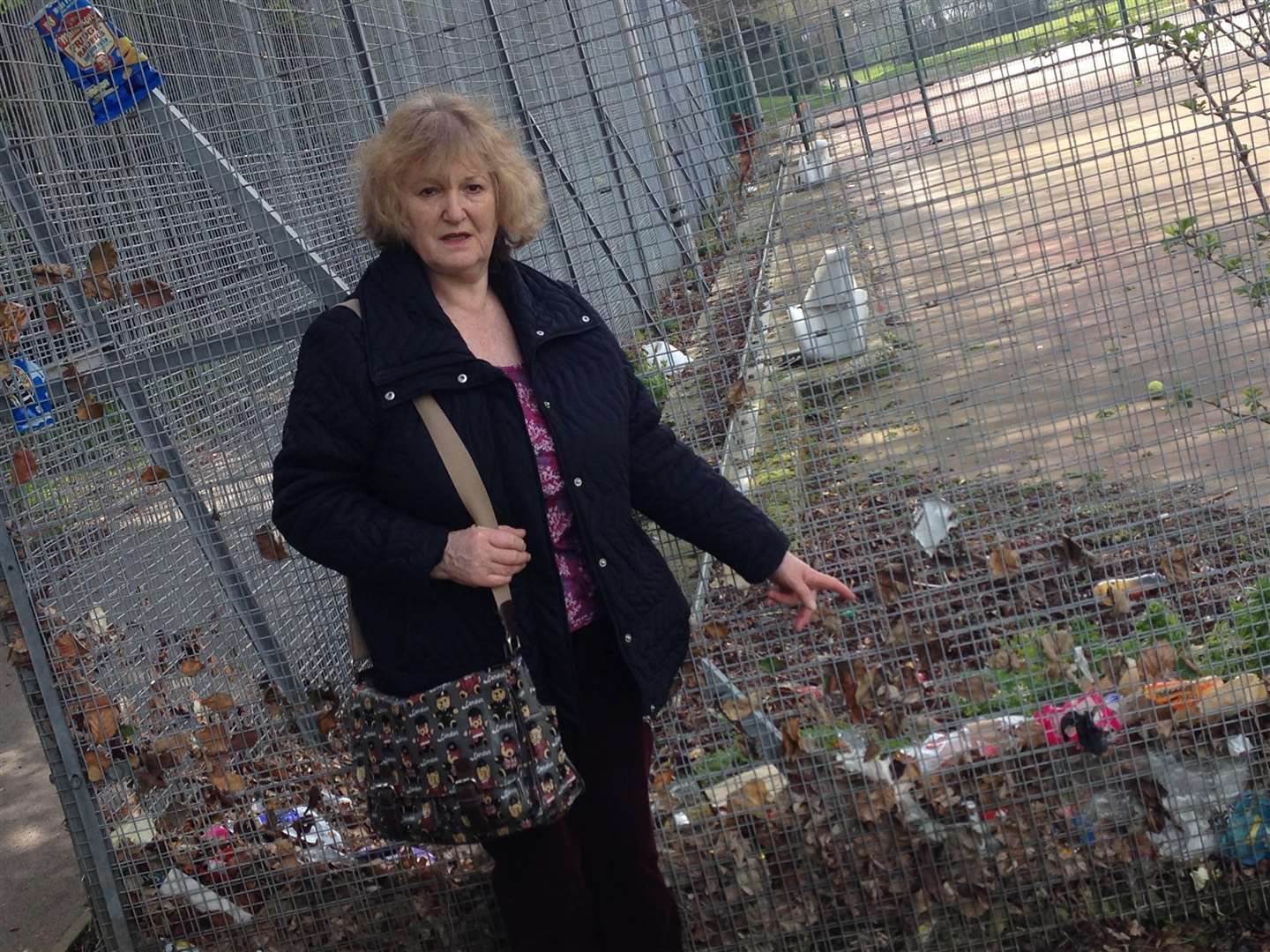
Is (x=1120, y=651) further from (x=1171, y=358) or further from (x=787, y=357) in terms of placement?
(x=787, y=357)

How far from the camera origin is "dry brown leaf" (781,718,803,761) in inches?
138

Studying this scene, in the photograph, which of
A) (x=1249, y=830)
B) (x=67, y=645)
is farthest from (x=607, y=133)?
(x=1249, y=830)

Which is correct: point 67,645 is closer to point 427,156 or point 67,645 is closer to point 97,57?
point 97,57

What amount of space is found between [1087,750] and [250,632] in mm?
2316

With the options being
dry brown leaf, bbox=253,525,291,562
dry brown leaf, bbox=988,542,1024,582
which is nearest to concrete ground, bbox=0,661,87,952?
dry brown leaf, bbox=253,525,291,562

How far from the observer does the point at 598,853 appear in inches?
113

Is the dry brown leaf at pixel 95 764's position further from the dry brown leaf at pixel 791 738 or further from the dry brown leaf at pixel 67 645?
the dry brown leaf at pixel 791 738

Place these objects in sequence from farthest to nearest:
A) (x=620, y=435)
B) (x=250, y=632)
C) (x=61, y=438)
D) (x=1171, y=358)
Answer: (x=250, y=632)
(x=61, y=438)
(x=1171, y=358)
(x=620, y=435)

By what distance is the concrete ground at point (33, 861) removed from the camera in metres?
4.43

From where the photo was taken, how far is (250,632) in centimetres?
378

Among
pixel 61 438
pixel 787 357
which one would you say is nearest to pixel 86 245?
pixel 61 438

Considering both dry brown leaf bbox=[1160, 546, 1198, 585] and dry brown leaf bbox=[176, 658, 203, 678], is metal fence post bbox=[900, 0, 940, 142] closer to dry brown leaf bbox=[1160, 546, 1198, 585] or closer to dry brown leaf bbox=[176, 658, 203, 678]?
dry brown leaf bbox=[1160, 546, 1198, 585]

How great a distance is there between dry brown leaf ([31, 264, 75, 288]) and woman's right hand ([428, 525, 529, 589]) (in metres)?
1.49

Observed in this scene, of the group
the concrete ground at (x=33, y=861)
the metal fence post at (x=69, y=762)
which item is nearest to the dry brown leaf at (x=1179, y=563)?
the metal fence post at (x=69, y=762)
